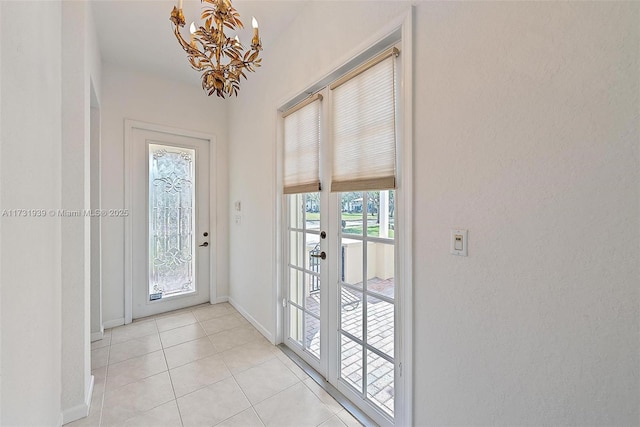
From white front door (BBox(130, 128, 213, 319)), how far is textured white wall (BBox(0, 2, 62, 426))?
5.19 feet

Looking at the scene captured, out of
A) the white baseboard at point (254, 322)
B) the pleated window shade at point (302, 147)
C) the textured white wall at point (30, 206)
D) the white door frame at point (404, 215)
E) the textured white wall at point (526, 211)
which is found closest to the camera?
the textured white wall at point (526, 211)

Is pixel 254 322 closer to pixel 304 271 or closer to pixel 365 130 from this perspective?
pixel 304 271

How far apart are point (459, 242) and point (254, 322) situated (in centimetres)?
240

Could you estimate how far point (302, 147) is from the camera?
2129 millimetres

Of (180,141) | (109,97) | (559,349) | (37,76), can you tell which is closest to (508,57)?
(559,349)

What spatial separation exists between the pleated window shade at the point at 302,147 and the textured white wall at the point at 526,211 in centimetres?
79

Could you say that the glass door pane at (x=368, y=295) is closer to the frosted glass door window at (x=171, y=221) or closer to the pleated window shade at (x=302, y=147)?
the pleated window shade at (x=302, y=147)

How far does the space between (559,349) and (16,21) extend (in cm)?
225

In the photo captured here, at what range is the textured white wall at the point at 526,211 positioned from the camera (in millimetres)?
757

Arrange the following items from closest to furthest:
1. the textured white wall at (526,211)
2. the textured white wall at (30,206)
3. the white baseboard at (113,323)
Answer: the textured white wall at (526,211) → the textured white wall at (30,206) → the white baseboard at (113,323)

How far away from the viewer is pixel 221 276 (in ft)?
11.6

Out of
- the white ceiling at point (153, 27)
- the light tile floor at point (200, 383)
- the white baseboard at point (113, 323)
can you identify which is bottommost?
the light tile floor at point (200, 383)

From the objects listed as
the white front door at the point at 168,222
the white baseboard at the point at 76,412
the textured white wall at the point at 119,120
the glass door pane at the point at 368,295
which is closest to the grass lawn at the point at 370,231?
the glass door pane at the point at 368,295

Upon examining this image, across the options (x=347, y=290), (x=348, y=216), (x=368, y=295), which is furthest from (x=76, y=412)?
(x=348, y=216)
